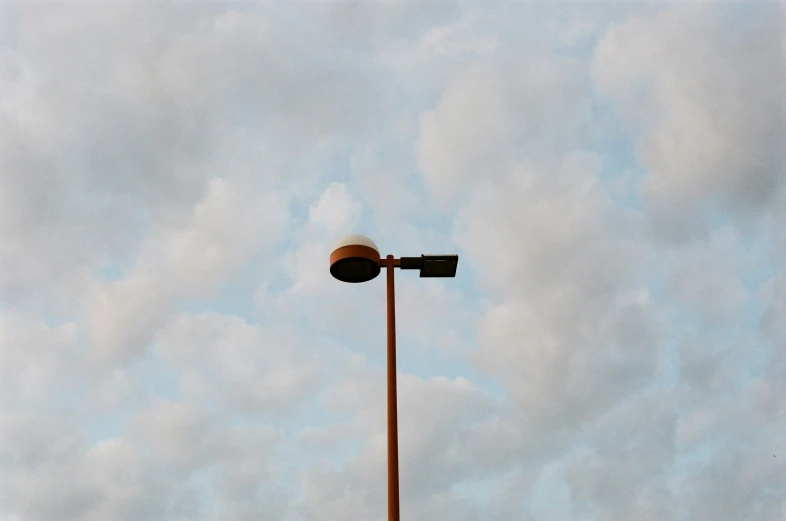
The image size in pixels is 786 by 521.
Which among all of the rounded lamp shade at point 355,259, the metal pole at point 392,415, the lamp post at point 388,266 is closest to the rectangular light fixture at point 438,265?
the lamp post at point 388,266

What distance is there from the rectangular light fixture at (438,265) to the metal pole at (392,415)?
0.55m

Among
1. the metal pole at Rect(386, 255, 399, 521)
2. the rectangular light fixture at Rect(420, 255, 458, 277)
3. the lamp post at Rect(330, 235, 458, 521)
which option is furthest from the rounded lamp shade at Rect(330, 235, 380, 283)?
the rectangular light fixture at Rect(420, 255, 458, 277)

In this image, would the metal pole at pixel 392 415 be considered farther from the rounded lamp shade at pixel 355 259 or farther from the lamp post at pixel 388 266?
the rounded lamp shade at pixel 355 259

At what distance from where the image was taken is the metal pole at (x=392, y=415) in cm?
1164

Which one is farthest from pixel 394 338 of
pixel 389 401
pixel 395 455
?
pixel 395 455

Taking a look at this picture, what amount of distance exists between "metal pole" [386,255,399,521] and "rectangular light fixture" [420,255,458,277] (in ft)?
1.80

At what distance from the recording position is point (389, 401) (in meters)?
12.3

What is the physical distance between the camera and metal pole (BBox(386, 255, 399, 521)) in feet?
38.2

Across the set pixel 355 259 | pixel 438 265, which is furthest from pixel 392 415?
pixel 438 265

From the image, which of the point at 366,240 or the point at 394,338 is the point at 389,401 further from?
the point at 366,240

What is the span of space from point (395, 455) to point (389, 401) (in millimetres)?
791

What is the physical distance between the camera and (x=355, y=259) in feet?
43.1

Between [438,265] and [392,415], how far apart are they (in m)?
2.60

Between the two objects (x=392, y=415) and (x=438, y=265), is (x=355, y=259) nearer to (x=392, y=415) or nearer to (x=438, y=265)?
(x=438, y=265)
